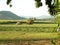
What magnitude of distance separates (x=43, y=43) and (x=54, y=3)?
23.4 feet

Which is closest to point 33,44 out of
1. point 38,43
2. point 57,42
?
point 38,43

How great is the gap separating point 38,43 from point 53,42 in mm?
967

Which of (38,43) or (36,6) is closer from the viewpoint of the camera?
(38,43)

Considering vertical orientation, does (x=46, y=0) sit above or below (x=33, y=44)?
above

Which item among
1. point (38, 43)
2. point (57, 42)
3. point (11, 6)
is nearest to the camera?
point (57, 42)

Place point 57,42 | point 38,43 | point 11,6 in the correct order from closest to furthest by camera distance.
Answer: point 57,42 → point 38,43 → point 11,6

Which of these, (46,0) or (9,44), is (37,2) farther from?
(9,44)

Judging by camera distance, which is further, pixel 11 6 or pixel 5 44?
pixel 11 6

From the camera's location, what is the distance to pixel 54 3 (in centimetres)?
1930

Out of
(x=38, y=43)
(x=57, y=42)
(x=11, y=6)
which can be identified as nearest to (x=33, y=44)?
(x=38, y=43)

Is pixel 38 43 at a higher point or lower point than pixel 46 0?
lower

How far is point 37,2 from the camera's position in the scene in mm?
19109

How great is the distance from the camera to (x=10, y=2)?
18.9 meters

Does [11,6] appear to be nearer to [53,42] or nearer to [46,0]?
[46,0]
